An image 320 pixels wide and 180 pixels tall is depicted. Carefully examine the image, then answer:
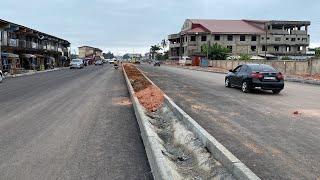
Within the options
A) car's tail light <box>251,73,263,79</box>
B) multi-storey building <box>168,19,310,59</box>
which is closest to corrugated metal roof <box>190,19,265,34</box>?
multi-storey building <box>168,19,310,59</box>

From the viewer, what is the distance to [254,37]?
101m

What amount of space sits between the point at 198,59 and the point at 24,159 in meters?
84.9

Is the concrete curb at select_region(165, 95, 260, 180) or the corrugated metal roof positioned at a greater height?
the corrugated metal roof

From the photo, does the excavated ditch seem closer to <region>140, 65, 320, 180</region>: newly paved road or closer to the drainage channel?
the drainage channel

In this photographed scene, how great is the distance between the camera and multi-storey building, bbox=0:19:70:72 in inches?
2185

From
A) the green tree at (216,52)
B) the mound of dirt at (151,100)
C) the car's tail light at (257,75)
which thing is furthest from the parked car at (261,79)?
the green tree at (216,52)

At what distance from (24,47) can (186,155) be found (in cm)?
6204

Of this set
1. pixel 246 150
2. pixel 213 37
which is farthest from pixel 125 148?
pixel 213 37

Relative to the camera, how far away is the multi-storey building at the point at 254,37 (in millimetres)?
100625

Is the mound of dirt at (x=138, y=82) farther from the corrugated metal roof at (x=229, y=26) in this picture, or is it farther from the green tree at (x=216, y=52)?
the corrugated metal roof at (x=229, y=26)

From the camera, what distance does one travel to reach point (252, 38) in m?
102

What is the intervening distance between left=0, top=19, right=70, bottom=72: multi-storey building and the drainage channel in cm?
4428

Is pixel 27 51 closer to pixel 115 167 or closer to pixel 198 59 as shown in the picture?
pixel 198 59

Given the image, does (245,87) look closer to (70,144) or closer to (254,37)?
(70,144)
